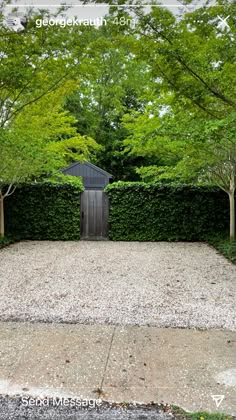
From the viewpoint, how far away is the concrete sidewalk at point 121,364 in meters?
1.99

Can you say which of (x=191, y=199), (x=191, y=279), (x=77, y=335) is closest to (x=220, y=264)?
(x=191, y=279)

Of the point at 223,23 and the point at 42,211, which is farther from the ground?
the point at 223,23

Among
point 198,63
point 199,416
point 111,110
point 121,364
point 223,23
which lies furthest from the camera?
point 111,110

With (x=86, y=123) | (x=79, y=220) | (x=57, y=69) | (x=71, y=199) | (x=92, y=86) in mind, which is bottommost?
(x=79, y=220)

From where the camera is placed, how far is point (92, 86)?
19234 millimetres

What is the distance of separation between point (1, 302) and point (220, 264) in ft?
13.5

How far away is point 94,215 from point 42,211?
1473 mm

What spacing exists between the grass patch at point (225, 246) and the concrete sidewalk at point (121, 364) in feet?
12.8

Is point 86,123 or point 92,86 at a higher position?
point 92,86

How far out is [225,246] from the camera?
286 inches

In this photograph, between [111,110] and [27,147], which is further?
[111,110]

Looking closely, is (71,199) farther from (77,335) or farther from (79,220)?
(77,335)

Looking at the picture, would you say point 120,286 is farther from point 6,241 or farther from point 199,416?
point 6,241

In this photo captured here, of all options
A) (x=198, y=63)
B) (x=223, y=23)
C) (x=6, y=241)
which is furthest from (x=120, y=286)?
(x=6, y=241)
